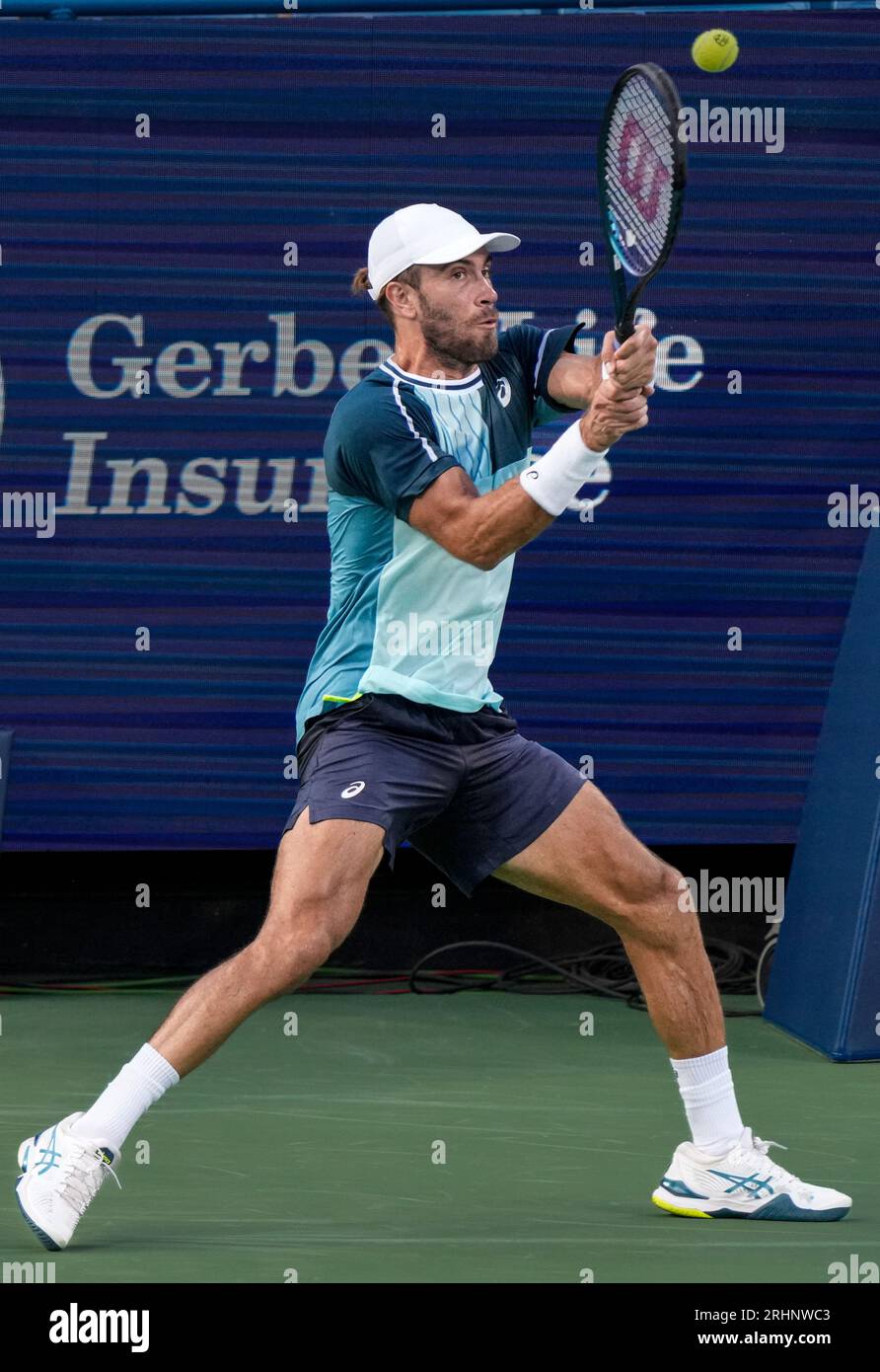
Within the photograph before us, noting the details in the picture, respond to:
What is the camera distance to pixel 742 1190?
4227 millimetres

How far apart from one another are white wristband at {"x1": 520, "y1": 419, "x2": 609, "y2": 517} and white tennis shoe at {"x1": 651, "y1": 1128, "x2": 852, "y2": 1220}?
52.1 inches

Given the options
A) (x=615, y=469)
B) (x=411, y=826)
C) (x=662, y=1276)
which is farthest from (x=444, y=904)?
(x=662, y=1276)

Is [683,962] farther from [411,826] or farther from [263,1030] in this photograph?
[263,1030]

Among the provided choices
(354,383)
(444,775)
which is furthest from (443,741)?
(354,383)

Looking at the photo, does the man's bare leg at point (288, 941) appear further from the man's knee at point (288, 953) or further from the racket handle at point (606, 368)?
the racket handle at point (606, 368)

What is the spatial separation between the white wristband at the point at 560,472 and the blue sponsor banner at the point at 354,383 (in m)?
3.17

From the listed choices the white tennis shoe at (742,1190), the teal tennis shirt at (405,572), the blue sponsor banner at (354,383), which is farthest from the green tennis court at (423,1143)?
the teal tennis shirt at (405,572)

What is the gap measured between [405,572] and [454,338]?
474mm

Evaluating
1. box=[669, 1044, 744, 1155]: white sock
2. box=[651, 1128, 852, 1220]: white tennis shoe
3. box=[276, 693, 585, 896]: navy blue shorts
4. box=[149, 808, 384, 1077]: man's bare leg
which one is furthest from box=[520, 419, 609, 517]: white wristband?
box=[651, 1128, 852, 1220]: white tennis shoe

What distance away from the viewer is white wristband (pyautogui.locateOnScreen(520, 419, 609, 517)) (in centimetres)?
385

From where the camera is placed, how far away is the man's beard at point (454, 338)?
430 centimetres

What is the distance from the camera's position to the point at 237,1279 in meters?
3.69
